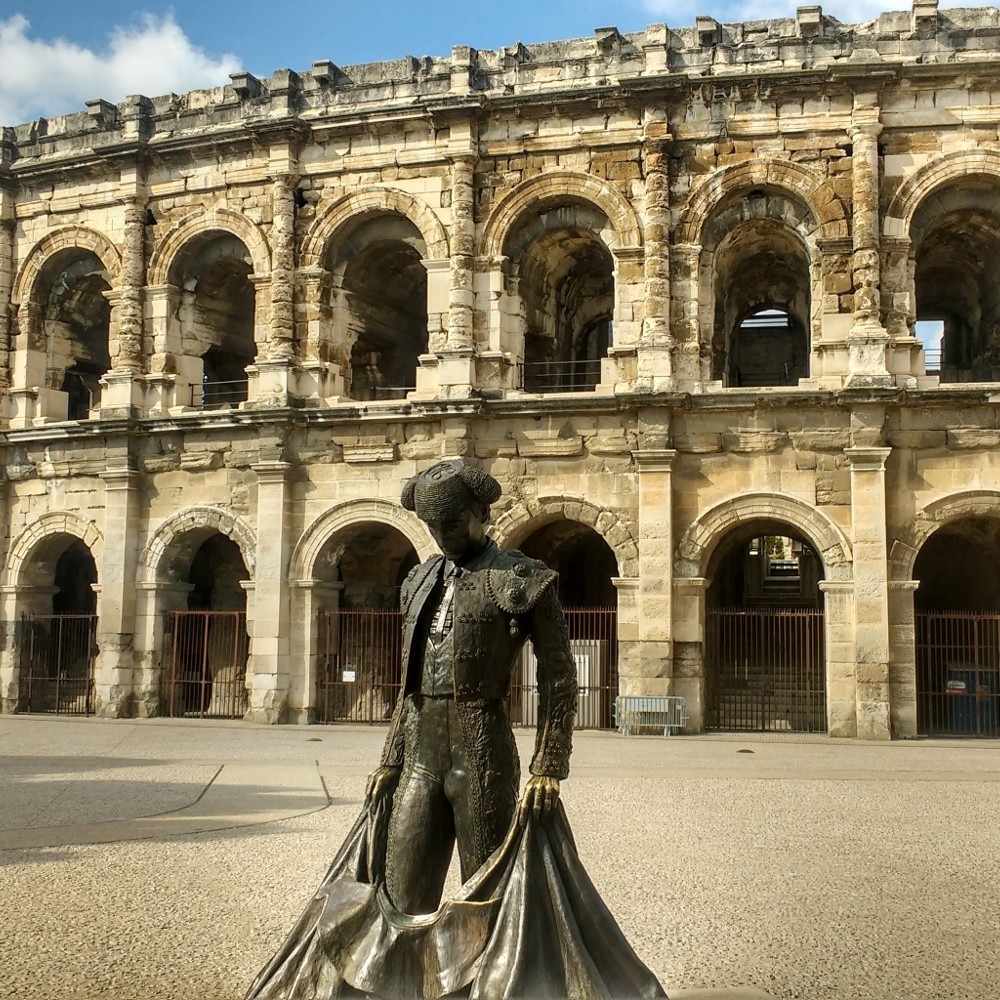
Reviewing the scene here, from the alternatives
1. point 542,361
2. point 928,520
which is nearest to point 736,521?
point 928,520

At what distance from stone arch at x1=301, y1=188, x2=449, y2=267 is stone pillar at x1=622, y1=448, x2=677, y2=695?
4.69 m

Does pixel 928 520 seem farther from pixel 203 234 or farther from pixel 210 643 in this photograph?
pixel 203 234

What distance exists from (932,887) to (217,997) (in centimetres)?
438

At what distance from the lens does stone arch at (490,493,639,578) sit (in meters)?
17.1

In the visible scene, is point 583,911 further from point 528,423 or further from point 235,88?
→ point 235,88

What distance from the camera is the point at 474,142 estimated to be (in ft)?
59.8

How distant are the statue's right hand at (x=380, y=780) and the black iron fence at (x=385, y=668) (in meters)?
12.7

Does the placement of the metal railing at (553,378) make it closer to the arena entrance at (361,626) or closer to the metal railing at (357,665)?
the arena entrance at (361,626)

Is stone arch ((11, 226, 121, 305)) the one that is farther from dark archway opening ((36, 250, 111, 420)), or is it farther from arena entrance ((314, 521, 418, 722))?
arena entrance ((314, 521, 418, 722))

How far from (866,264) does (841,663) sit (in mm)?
5579

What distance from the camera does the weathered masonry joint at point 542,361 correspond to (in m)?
16.8

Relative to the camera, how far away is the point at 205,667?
67.4ft

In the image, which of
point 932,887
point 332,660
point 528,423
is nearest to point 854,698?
point 528,423

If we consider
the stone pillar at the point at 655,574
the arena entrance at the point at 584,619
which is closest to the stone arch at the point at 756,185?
the stone pillar at the point at 655,574
